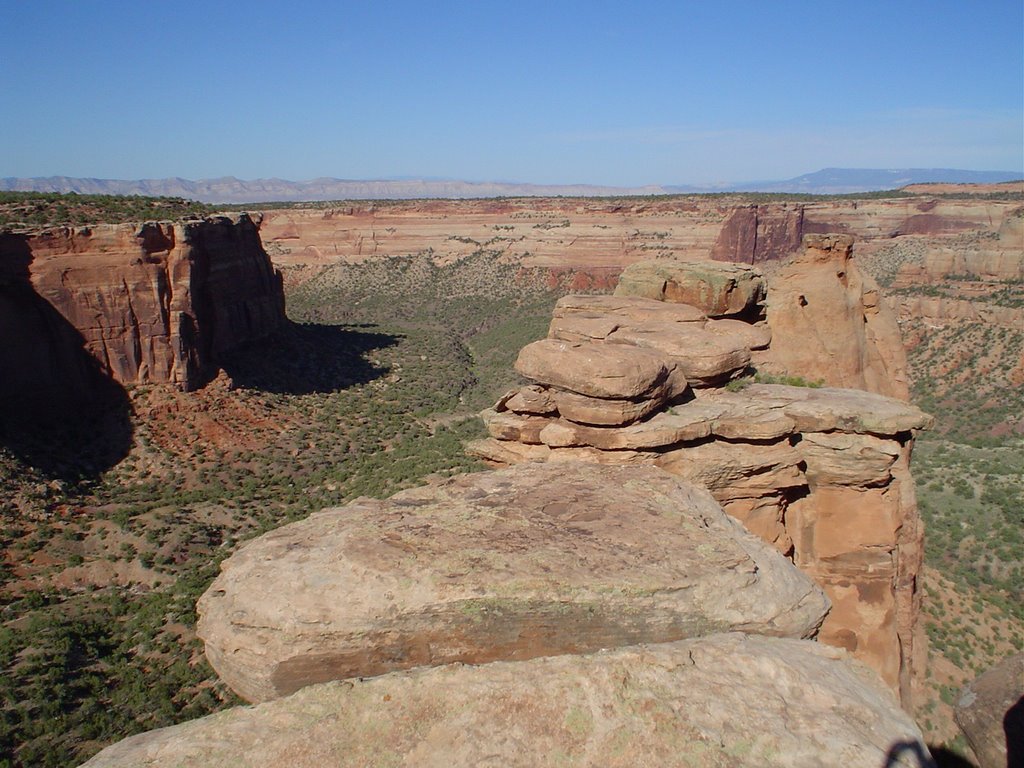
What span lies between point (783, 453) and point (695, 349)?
9.27 ft

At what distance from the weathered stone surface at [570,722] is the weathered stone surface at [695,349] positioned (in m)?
8.21

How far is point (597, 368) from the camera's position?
12195 millimetres

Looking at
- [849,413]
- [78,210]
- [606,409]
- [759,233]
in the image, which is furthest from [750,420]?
[759,233]

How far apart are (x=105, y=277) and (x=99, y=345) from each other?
324 centimetres

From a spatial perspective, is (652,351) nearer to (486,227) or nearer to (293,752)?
(293,752)

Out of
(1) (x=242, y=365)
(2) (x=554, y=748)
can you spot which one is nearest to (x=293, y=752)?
(2) (x=554, y=748)

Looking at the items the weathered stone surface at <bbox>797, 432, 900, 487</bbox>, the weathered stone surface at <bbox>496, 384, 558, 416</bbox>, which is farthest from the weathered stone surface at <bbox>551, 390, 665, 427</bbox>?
the weathered stone surface at <bbox>797, 432, 900, 487</bbox>

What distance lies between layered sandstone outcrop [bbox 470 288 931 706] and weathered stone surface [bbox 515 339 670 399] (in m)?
0.05

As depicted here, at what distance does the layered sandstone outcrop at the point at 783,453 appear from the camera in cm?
1230

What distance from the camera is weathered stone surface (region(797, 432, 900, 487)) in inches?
501

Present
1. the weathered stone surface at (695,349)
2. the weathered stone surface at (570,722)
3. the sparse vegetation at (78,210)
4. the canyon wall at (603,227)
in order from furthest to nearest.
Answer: the canyon wall at (603,227) < the sparse vegetation at (78,210) < the weathered stone surface at (695,349) < the weathered stone surface at (570,722)

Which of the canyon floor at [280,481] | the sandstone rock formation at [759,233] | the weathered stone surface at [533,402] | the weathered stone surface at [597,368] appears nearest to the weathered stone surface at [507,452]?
the weathered stone surface at [533,402]

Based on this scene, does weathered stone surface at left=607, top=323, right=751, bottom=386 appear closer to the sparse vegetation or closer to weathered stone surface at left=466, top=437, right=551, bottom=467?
weathered stone surface at left=466, top=437, right=551, bottom=467

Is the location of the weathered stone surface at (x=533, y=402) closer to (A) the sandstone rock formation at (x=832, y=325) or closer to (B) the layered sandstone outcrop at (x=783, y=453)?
(B) the layered sandstone outcrop at (x=783, y=453)
